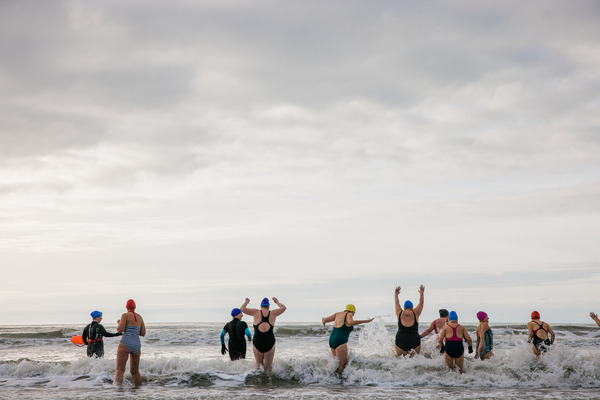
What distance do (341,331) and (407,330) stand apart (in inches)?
93.4

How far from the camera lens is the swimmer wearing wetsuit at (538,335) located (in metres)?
13.8

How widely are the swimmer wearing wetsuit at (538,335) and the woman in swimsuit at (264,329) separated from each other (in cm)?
722

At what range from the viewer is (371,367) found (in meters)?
13.7

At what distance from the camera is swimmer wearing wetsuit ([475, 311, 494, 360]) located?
45.4 feet

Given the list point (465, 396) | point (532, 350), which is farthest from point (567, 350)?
point (465, 396)

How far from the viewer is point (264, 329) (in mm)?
12930

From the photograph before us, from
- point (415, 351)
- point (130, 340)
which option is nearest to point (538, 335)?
point (415, 351)

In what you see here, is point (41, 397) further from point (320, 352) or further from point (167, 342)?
point (167, 342)

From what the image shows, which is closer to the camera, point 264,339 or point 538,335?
point 264,339

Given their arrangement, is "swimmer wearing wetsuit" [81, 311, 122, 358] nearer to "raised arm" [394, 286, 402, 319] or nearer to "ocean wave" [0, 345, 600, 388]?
"ocean wave" [0, 345, 600, 388]

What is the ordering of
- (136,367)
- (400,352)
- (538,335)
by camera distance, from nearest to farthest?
(136,367), (538,335), (400,352)

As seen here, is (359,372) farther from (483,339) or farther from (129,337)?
(129,337)

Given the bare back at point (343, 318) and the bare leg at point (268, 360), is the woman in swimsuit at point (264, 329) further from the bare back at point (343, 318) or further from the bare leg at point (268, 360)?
the bare back at point (343, 318)

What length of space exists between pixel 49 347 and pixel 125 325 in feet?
54.8
